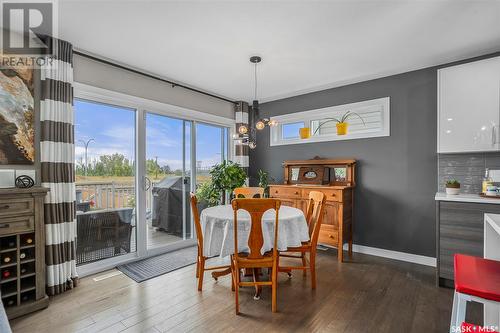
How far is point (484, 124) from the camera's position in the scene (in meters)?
2.62

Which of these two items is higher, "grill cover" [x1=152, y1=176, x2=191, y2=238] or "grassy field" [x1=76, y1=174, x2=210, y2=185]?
"grassy field" [x1=76, y1=174, x2=210, y2=185]

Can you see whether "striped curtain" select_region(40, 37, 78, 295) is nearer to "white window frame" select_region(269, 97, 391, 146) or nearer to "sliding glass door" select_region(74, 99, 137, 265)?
"sliding glass door" select_region(74, 99, 137, 265)

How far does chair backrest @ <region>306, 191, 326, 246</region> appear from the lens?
248cm

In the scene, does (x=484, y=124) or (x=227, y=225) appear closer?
(x=227, y=225)

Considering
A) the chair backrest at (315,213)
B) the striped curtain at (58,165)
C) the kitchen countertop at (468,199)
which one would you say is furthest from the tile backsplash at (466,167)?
the striped curtain at (58,165)

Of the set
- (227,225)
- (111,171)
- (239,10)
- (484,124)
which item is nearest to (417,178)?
(484,124)

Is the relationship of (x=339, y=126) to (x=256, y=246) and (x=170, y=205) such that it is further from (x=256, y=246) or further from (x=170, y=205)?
(x=170, y=205)

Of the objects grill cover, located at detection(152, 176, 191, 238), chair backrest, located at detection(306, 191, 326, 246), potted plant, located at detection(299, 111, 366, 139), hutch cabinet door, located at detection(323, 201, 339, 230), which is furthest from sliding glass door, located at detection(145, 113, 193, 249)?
hutch cabinet door, located at detection(323, 201, 339, 230)

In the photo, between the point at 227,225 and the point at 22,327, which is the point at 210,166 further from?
the point at 22,327

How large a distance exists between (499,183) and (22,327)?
15.9 ft

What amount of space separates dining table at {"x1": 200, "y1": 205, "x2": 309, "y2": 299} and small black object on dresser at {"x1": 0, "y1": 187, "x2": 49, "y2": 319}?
1.48m

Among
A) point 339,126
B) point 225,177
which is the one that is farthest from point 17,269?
point 339,126

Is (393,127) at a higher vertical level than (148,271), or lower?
higher

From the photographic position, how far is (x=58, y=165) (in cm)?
251
